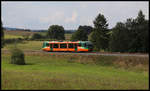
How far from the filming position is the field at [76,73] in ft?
41.0

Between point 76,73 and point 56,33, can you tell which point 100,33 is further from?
point 76,73

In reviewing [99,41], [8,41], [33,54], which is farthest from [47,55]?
[8,41]

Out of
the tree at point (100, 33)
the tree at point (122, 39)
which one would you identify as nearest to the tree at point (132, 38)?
the tree at point (122, 39)

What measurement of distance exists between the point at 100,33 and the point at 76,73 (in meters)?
46.4

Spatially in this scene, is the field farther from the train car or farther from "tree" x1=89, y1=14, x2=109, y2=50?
"tree" x1=89, y1=14, x2=109, y2=50

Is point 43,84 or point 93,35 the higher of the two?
point 93,35

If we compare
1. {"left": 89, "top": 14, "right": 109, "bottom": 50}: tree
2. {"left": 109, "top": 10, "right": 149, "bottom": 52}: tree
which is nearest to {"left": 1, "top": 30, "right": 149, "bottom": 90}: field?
{"left": 109, "top": 10, "right": 149, "bottom": 52}: tree

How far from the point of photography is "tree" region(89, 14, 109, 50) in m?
63.2

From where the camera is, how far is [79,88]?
38.7ft

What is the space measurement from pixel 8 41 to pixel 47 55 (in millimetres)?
31511

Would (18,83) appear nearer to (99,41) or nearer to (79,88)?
(79,88)

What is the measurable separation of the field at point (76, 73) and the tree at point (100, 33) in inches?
1017

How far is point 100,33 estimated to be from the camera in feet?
216

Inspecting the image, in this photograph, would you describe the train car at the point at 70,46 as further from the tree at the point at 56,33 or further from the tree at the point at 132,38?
the tree at the point at 132,38
